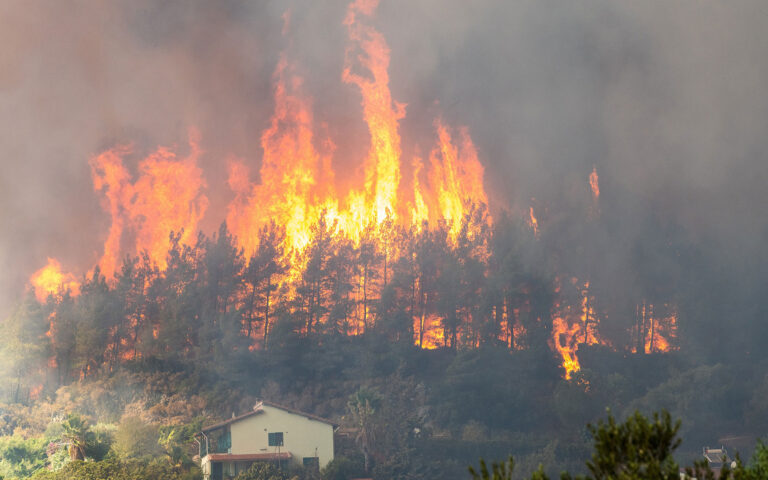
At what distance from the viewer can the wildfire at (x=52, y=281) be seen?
13350 cm

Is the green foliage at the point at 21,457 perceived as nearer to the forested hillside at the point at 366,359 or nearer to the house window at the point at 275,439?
the forested hillside at the point at 366,359

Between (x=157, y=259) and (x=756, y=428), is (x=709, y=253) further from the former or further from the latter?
(x=157, y=259)

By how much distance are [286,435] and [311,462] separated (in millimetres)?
3652

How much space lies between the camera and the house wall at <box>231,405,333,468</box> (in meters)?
87.7

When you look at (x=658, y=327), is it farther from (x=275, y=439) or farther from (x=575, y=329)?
(x=275, y=439)

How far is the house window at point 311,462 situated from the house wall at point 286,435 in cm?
34

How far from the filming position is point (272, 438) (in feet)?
290

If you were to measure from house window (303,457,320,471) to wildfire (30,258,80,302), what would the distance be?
6012 cm

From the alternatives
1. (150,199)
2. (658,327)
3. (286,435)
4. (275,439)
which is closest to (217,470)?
(275,439)

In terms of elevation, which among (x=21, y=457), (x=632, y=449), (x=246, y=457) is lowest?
(x=246, y=457)

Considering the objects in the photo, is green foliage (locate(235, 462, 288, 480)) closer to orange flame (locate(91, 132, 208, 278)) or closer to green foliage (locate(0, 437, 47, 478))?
green foliage (locate(0, 437, 47, 478))

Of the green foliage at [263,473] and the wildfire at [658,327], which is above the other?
the wildfire at [658,327]

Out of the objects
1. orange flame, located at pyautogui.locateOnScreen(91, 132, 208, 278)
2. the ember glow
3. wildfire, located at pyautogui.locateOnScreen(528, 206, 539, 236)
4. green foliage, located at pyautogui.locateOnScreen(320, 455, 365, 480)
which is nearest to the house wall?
green foliage, located at pyautogui.locateOnScreen(320, 455, 365, 480)

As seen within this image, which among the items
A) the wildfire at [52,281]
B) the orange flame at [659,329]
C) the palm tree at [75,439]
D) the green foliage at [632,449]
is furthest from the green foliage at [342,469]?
the wildfire at [52,281]
